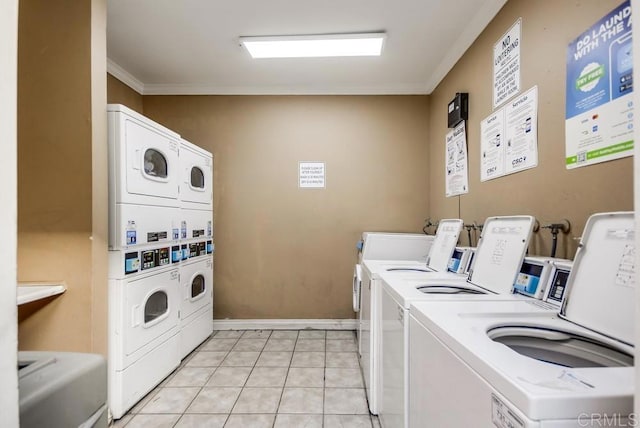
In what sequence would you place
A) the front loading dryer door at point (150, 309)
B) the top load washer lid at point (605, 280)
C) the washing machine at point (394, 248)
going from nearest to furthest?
the top load washer lid at point (605, 280)
the front loading dryer door at point (150, 309)
the washing machine at point (394, 248)

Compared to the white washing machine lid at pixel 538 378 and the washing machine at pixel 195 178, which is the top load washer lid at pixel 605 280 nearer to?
the white washing machine lid at pixel 538 378

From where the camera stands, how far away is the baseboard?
3523 mm

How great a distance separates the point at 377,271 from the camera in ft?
6.39

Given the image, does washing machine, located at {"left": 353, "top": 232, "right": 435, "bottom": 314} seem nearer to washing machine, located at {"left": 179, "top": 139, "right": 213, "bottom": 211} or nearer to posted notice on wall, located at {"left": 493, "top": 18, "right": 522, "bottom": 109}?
posted notice on wall, located at {"left": 493, "top": 18, "right": 522, "bottom": 109}

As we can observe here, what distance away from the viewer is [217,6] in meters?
2.19

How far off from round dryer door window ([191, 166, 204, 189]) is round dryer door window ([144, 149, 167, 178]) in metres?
0.49

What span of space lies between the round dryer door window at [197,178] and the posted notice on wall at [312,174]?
1.05m

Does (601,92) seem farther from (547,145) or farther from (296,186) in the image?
(296,186)

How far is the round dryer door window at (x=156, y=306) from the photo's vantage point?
2238 mm

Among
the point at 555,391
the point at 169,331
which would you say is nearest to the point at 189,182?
the point at 169,331

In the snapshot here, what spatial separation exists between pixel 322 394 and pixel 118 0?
305 centimetres

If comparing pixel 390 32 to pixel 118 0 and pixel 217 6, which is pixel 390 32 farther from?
pixel 118 0

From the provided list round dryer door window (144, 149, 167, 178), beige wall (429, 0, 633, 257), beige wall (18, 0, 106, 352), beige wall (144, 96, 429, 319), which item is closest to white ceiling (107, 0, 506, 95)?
beige wall (144, 96, 429, 319)

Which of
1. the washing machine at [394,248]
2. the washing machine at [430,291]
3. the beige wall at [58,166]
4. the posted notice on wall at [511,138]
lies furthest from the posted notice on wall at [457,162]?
the beige wall at [58,166]
